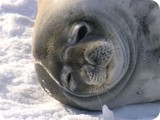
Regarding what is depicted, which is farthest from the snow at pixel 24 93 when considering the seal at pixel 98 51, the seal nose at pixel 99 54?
the seal nose at pixel 99 54

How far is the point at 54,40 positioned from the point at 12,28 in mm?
1977

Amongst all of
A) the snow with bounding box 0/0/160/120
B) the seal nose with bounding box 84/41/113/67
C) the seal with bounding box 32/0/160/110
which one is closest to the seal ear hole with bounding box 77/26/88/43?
the seal with bounding box 32/0/160/110

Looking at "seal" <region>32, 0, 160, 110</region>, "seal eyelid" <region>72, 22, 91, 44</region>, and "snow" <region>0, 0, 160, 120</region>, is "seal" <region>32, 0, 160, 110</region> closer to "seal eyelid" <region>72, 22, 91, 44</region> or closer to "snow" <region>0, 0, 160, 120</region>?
"seal eyelid" <region>72, 22, 91, 44</region>

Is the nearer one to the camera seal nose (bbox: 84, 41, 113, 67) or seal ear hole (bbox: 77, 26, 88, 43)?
seal nose (bbox: 84, 41, 113, 67)

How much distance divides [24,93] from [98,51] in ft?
3.47

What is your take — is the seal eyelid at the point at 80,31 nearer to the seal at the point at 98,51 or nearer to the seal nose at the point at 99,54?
the seal at the point at 98,51

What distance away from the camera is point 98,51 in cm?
409

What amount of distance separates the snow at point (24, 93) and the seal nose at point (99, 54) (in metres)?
0.44

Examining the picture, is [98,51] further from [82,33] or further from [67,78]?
[67,78]

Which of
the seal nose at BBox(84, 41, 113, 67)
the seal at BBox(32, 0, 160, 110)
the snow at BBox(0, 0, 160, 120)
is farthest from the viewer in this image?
the snow at BBox(0, 0, 160, 120)

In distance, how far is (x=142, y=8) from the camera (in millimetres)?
4605

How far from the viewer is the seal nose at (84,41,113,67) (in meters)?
4.06

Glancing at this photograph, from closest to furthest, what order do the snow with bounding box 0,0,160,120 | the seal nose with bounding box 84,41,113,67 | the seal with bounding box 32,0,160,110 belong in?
the seal nose with bounding box 84,41,113,67
the seal with bounding box 32,0,160,110
the snow with bounding box 0,0,160,120

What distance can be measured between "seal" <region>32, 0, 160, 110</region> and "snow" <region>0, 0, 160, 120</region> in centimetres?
14
